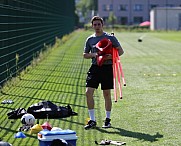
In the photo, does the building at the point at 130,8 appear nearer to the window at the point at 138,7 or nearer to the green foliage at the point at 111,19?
the window at the point at 138,7

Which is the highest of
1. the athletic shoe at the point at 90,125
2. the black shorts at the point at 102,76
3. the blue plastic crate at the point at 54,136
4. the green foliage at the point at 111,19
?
the black shorts at the point at 102,76

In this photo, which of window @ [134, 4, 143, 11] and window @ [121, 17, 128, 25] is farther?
window @ [121, 17, 128, 25]

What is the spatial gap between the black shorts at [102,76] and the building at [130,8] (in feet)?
354

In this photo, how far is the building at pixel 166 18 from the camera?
92375 mm

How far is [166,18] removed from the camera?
93812 millimetres

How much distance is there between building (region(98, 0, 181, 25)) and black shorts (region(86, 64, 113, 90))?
108m

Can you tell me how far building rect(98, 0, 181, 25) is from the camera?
4574 inches

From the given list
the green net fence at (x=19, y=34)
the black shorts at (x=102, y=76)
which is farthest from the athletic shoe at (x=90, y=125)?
the green net fence at (x=19, y=34)

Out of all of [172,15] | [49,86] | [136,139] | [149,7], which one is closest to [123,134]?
[136,139]

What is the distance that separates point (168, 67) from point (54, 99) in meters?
9.21

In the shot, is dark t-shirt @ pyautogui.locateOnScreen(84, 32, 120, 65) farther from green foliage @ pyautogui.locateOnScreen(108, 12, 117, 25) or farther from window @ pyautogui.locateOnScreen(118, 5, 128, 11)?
window @ pyautogui.locateOnScreen(118, 5, 128, 11)

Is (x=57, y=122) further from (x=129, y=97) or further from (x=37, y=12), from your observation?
(x=37, y=12)

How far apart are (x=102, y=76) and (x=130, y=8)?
364ft

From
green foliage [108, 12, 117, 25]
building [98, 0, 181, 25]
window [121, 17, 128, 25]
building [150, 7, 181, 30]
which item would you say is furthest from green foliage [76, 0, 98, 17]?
building [150, 7, 181, 30]
